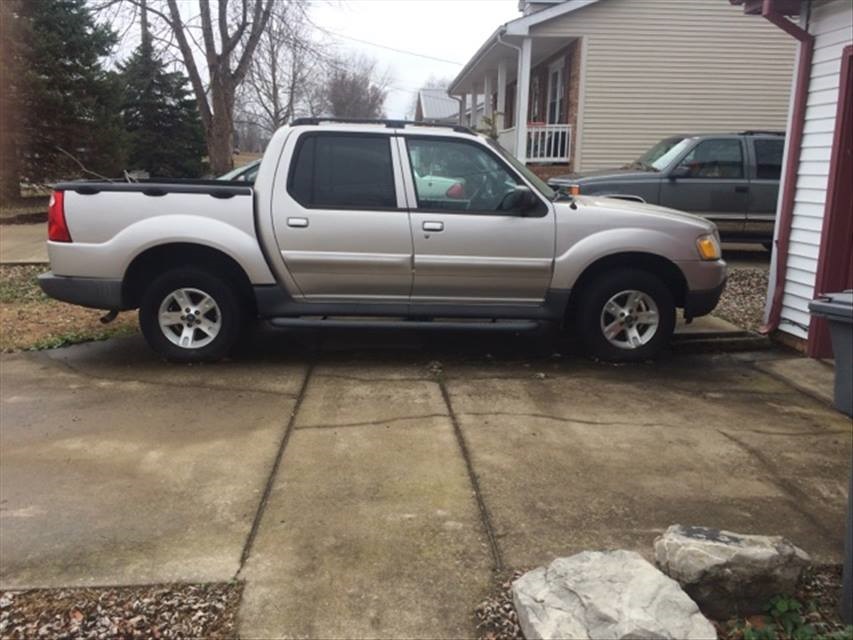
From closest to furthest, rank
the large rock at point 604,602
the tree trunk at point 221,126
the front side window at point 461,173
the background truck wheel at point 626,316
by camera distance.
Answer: the large rock at point 604,602
the front side window at point 461,173
the background truck wheel at point 626,316
the tree trunk at point 221,126

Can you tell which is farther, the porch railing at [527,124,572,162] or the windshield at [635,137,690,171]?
the porch railing at [527,124,572,162]

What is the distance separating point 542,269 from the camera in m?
6.01

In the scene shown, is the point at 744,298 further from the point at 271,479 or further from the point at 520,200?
the point at 271,479

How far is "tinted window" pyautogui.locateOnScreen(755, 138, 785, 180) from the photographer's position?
35.8 ft

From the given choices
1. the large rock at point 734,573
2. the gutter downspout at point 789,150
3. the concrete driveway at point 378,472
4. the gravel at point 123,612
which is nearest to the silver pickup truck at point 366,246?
the concrete driveway at point 378,472

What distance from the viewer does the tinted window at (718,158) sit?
1085cm

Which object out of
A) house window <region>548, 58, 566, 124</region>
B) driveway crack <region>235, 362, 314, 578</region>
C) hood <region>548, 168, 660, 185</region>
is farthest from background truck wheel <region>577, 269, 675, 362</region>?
house window <region>548, 58, 566, 124</region>

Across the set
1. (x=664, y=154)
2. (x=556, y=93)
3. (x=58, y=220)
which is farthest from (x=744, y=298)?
(x=556, y=93)

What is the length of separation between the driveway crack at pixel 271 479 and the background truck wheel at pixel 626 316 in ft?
7.70

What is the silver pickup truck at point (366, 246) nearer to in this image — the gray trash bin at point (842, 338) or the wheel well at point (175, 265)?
the wheel well at point (175, 265)

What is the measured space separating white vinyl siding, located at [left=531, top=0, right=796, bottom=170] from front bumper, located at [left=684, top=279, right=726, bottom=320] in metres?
10.5

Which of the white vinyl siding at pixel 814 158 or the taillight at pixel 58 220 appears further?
the white vinyl siding at pixel 814 158

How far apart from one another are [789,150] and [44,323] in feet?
24.1

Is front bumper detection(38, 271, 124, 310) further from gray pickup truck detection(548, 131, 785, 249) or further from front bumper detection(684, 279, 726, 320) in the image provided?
gray pickup truck detection(548, 131, 785, 249)
